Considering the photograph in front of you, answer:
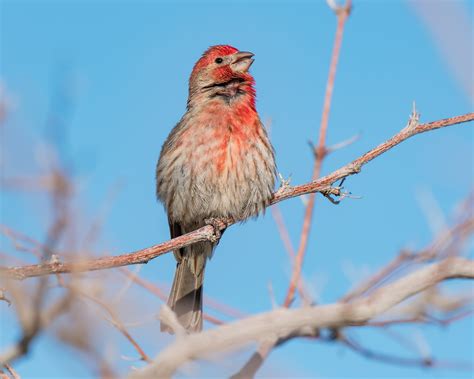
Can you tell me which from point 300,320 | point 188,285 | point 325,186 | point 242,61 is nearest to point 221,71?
point 242,61

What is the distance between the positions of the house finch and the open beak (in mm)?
18

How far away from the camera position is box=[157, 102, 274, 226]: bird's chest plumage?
7.09m

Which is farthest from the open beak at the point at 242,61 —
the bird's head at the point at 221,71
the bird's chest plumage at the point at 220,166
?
the bird's chest plumage at the point at 220,166

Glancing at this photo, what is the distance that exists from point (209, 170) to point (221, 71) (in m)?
1.58

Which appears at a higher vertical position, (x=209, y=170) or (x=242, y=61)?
(x=242, y=61)

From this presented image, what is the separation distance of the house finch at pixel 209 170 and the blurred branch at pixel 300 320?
A: 3897 millimetres

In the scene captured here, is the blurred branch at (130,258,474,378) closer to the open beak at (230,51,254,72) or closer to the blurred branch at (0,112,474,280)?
the blurred branch at (0,112,474,280)

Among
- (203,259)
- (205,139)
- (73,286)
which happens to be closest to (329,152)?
(205,139)

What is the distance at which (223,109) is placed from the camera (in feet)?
24.5

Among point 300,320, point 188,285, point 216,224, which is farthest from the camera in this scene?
point 188,285

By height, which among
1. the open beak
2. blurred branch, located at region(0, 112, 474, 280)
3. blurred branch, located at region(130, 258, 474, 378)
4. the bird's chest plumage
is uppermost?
the open beak

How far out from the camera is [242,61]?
8062 millimetres

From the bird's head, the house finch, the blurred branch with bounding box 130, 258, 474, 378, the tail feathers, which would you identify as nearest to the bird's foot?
the house finch

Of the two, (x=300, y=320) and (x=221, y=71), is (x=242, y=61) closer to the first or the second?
(x=221, y=71)
